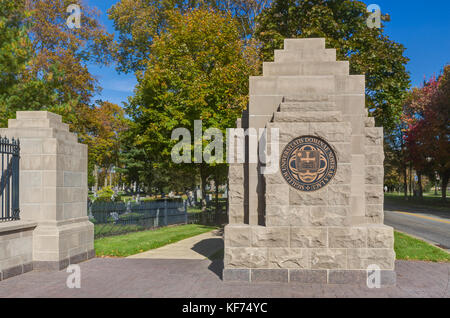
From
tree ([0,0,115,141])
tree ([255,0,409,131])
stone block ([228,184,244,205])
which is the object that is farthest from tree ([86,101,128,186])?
stone block ([228,184,244,205])

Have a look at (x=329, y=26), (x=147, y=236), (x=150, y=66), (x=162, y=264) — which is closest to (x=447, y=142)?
(x=329, y=26)

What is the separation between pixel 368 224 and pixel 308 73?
3.58 m

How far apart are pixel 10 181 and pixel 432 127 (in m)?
33.5

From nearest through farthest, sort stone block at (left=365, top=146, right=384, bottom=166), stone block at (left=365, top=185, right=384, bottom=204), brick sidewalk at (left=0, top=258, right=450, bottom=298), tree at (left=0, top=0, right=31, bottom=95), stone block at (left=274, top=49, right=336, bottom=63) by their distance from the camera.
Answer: brick sidewalk at (left=0, top=258, right=450, bottom=298), stone block at (left=365, top=185, right=384, bottom=204), stone block at (left=365, top=146, right=384, bottom=166), stone block at (left=274, top=49, right=336, bottom=63), tree at (left=0, top=0, right=31, bottom=95)

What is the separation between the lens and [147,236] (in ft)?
49.7

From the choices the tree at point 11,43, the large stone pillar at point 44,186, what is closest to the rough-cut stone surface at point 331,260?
the large stone pillar at point 44,186

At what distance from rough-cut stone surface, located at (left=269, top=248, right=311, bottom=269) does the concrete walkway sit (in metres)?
3.40

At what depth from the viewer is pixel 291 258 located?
25.1 ft

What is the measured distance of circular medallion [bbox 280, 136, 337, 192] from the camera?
25.1ft

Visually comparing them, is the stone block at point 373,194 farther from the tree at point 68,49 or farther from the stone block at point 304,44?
the tree at point 68,49

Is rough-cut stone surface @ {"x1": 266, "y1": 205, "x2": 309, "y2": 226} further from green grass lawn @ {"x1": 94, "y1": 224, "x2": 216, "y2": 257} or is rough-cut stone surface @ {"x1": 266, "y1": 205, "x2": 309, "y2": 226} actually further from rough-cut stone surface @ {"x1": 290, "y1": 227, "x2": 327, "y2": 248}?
green grass lawn @ {"x1": 94, "y1": 224, "x2": 216, "y2": 257}

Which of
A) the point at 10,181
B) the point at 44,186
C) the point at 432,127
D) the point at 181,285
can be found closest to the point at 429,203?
the point at 432,127

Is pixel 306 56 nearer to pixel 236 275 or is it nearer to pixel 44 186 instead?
pixel 236 275
